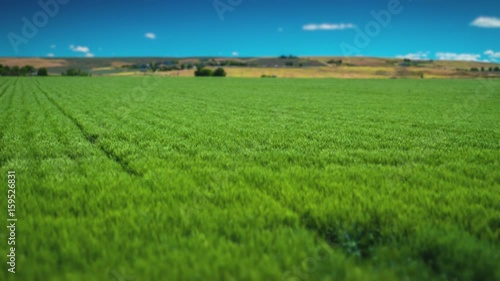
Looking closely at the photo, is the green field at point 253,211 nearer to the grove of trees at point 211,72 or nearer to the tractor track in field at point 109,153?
the tractor track in field at point 109,153

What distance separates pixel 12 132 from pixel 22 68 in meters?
142

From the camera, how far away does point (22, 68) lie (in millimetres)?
131375

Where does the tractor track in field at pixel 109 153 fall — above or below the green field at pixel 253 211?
below

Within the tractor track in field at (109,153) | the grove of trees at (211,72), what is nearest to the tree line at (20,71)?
the grove of trees at (211,72)

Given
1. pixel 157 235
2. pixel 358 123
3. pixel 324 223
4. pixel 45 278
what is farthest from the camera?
pixel 358 123

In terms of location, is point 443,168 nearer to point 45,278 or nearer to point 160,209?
point 160,209

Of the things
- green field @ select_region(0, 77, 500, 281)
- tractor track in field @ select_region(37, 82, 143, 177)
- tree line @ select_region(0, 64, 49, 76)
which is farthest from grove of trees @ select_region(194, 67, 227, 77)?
green field @ select_region(0, 77, 500, 281)

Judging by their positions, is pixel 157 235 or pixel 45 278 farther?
pixel 157 235

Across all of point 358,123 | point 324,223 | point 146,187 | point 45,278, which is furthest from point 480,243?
point 358,123

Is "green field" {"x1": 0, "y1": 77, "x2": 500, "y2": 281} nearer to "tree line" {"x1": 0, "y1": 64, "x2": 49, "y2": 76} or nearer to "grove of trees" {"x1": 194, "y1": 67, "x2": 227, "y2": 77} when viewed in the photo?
"grove of trees" {"x1": 194, "y1": 67, "x2": 227, "y2": 77}

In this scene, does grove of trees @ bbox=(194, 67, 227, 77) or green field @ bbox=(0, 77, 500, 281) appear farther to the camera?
grove of trees @ bbox=(194, 67, 227, 77)

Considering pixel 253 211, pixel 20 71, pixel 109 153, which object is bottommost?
pixel 109 153

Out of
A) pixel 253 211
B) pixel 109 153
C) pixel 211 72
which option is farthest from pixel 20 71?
pixel 253 211

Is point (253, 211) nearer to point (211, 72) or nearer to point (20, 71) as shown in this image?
point (211, 72)
